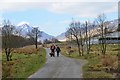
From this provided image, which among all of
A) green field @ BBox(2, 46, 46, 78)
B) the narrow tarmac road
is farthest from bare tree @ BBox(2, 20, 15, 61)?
the narrow tarmac road

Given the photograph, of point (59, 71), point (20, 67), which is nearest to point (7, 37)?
point (20, 67)

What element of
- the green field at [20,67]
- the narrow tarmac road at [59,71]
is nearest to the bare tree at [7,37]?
the green field at [20,67]

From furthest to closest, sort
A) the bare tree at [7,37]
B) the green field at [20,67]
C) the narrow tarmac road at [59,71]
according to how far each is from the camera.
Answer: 1. the bare tree at [7,37]
2. the green field at [20,67]
3. the narrow tarmac road at [59,71]

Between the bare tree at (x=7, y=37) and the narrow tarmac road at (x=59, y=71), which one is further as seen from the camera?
the bare tree at (x=7, y=37)

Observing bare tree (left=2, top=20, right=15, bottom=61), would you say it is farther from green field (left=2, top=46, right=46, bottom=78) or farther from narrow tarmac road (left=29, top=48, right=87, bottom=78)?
narrow tarmac road (left=29, top=48, right=87, bottom=78)

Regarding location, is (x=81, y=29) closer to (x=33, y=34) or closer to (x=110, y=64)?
(x=110, y=64)

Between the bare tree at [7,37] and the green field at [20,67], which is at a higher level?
the bare tree at [7,37]

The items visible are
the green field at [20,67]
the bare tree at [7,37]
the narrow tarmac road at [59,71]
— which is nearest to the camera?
the narrow tarmac road at [59,71]

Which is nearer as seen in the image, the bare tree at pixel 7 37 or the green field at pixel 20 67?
the green field at pixel 20 67

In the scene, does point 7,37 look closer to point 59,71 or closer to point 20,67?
point 20,67

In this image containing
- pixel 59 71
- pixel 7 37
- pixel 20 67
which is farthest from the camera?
pixel 7 37

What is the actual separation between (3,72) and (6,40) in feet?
58.4

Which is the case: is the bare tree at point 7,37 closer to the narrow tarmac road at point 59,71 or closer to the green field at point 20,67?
the green field at point 20,67

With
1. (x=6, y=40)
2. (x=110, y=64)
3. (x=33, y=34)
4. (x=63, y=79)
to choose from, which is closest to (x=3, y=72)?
(x=63, y=79)
